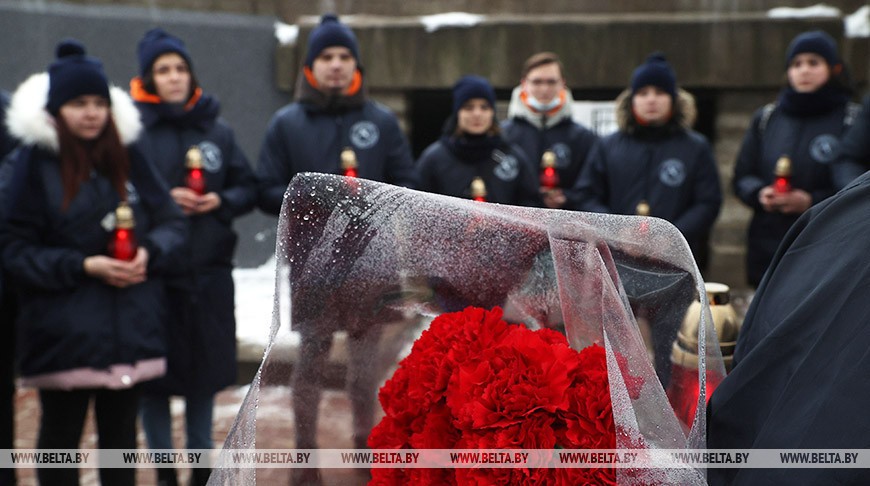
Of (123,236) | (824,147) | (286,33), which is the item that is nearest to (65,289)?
(123,236)

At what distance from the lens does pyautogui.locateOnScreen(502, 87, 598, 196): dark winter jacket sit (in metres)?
5.67

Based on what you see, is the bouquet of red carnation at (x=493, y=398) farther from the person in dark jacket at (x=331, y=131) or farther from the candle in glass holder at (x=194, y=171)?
the person in dark jacket at (x=331, y=131)

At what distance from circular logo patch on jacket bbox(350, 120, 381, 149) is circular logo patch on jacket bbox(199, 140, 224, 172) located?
63 centimetres

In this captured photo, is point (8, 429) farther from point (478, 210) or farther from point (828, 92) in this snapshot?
point (828, 92)

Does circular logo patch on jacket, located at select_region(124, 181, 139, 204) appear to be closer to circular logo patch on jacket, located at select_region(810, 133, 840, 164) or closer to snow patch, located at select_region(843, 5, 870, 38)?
circular logo patch on jacket, located at select_region(810, 133, 840, 164)

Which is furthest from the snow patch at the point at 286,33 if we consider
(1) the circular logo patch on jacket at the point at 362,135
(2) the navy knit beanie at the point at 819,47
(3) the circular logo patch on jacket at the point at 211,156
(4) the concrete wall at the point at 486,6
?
(2) the navy knit beanie at the point at 819,47

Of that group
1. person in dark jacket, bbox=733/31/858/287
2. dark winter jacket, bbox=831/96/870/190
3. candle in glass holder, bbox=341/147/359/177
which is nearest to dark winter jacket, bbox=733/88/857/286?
person in dark jacket, bbox=733/31/858/287

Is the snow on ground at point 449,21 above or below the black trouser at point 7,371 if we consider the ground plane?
above

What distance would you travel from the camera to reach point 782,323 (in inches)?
44.4

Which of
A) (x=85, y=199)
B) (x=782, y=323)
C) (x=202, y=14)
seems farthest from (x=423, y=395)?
(x=202, y=14)

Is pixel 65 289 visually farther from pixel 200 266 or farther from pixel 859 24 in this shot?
pixel 859 24

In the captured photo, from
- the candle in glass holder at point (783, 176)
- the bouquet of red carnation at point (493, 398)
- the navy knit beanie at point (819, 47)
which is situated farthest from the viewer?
the navy knit beanie at point (819, 47)

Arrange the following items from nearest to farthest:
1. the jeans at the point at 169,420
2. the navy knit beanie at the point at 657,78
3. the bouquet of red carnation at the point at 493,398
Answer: the bouquet of red carnation at the point at 493,398, the jeans at the point at 169,420, the navy knit beanie at the point at 657,78

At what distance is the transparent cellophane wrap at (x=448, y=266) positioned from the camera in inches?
46.4
